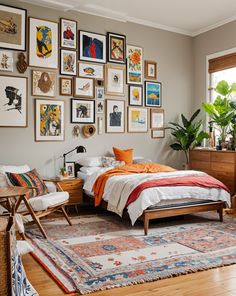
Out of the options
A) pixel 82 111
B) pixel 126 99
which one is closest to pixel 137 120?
pixel 126 99

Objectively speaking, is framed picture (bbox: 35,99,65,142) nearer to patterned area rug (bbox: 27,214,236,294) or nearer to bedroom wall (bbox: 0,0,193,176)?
bedroom wall (bbox: 0,0,193,176)

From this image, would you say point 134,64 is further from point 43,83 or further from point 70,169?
point 70,169

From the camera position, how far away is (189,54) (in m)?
7.39

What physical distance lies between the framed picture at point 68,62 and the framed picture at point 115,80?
64 centimetres

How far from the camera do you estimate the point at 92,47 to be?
244 inches

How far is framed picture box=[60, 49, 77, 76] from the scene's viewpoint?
5.91m

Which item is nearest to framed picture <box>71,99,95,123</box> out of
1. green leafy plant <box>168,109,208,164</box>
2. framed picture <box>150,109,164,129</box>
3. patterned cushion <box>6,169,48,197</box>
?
framed picture <box>150,109,164,129</box>

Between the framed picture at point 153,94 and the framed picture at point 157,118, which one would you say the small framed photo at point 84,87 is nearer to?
the framed picture at point 153,94

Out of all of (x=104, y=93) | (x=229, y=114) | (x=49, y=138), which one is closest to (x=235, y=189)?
(x=229, y=114)

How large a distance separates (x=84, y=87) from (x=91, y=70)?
0.33 meters

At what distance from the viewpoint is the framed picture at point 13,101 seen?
539cm

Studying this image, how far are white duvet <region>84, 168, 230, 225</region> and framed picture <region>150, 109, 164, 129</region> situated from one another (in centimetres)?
190

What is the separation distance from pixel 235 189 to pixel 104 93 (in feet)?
9.02

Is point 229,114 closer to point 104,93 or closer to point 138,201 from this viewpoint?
point 104,93
